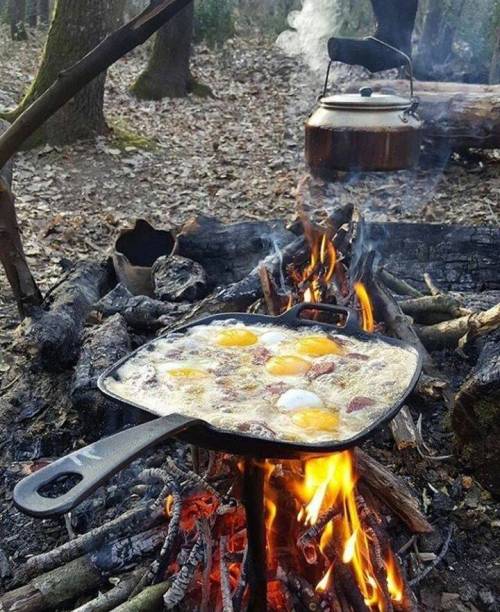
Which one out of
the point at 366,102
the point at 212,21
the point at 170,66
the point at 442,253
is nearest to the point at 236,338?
the point at 366,102

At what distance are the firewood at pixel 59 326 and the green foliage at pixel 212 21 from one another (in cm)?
1207

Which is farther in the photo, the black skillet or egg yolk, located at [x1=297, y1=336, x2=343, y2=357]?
egg yolk, located at [x1=297, y1=336, x2=343, y2=357]

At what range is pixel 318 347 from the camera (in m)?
2.55

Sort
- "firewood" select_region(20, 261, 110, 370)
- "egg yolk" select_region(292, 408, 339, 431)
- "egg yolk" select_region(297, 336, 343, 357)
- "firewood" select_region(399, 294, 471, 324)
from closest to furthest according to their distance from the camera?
1. "egg yolk" select_region(292, 408, 339, 431)
2. "egg yolk" select_region(297, 336, 343, 357)
3. "firewood" select_region(20, 261, 110, 370)
4. "firewood" select_region(399, 294, 471, 324)

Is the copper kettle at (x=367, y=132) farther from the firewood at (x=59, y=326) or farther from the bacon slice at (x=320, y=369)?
the bacon slice at (x=320, y=369)

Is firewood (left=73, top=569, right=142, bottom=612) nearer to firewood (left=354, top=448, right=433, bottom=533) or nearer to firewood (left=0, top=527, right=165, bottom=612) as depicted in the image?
firewood (left=0, top=527, right=165, bottom=612)

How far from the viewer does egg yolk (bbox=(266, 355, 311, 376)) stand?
2.38 metres

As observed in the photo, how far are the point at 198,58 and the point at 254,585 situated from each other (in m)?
13.9

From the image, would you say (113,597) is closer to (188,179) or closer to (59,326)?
(59,326)

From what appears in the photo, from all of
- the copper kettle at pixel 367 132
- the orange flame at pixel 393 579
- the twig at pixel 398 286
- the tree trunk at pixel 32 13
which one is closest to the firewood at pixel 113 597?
the orange flame at pixel 393 579

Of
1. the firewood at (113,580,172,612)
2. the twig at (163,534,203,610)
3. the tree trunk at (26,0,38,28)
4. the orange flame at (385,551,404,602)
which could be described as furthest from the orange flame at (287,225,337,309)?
the tree trunk at (26,0,38,28)

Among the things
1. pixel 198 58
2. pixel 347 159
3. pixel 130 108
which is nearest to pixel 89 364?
pixel 347 159

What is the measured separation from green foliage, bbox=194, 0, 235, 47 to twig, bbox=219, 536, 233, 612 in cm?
1432

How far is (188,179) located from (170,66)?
3.94m
